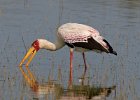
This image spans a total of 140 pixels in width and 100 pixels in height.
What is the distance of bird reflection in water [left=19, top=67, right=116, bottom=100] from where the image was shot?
966cm

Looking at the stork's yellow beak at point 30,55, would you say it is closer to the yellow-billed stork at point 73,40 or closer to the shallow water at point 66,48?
the yellow-billed stork at point 73,40

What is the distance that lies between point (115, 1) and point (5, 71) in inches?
422

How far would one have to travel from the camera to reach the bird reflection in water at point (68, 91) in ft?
31.7

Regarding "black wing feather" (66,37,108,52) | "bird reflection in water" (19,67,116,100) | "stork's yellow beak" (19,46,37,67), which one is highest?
"black wing feather" (66,37,108,52)

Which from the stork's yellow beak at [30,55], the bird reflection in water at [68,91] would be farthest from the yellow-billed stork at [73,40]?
the bird reflection in water at [68,91]

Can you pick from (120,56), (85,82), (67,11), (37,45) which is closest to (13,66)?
(37,45)

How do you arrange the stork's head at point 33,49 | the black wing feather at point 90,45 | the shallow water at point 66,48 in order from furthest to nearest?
the stork's head at point 33,49, the black wing feather at point 90,45, the shallow water at point 66,48

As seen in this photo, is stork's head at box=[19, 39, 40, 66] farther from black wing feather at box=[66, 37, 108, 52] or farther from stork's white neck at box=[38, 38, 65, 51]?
black wing feather at box=[66, 37, 108, 52]

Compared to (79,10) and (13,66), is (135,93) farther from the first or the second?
(79,10)

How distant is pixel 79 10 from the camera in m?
18.8

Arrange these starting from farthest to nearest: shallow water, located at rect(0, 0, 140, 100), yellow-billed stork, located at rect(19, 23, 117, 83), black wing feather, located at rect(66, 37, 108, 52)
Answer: yellow-billed stork, located at rect(19, 23, 117, 83)
black wing feather, located at rect(66, 37, 108, 52)
shallow water, located at rect(0, 0, 140, 100)

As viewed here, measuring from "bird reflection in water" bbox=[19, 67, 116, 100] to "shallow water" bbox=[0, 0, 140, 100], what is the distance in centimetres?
13

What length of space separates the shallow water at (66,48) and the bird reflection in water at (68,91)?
126 mm

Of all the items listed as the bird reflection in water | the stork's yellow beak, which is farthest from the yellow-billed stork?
the bird reflection in water
